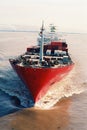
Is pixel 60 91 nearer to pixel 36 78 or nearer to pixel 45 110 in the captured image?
pixel 36 78

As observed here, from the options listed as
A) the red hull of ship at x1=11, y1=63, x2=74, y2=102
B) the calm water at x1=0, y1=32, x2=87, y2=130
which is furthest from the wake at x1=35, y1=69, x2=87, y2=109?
the red hull of ship at x1=11, y1=63, x2=74, y2=102

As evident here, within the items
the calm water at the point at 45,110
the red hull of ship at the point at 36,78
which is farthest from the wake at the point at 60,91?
the red hull of ship at the point at 36,78

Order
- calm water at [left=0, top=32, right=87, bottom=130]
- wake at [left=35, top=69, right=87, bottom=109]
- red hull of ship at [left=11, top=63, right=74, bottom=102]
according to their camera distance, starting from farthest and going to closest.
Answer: wake at [left=35, top=69, right=87, bottom=109]
red hull of ship at [left=11, top=63, right=74, bottom=102]
calm water at [left=0, top=32, right=87, bottom=130]

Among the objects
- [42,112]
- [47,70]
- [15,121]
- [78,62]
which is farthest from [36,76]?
[78,62]

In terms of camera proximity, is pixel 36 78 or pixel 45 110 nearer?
pixel 45 110

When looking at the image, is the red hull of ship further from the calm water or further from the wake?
the calm water

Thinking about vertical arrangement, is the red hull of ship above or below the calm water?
above

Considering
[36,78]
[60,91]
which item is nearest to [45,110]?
[36,78]

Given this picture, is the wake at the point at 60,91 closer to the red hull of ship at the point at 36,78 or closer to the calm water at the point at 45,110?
the calm water at the point at 45,110

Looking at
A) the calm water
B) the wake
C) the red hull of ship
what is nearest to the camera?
the calm water

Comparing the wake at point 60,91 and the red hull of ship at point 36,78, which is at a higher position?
the red hull of ship at point 36,78

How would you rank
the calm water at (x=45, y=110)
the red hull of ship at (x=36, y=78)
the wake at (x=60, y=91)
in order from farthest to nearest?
the wake at (x=60, y=91) < the red hull of ship at (x=36, y=78) < the calm water at (x=45, y=110)

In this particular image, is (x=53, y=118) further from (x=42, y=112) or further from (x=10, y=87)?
(x=10, y=87)
